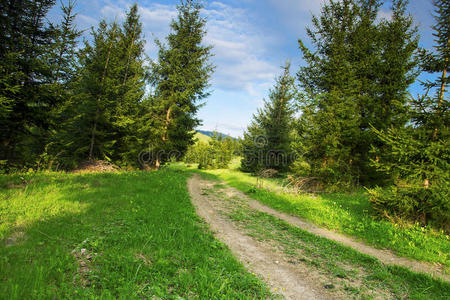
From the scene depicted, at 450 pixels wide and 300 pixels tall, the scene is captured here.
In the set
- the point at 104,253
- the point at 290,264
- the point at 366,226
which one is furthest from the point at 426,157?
the point at 104,253

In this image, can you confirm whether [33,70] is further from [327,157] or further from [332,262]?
[327,157]

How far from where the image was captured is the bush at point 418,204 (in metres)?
7.15

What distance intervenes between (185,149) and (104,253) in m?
17.5

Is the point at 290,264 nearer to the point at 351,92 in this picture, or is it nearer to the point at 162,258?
the point at 162,258

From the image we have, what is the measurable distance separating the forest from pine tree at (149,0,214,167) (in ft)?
0.47

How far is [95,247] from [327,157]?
15.4 meters

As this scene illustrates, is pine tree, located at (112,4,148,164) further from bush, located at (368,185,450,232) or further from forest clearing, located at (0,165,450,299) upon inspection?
bush, located at (368,185,450,232)

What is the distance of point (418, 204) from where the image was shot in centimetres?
768

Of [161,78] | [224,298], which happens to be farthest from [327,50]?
[224,298]

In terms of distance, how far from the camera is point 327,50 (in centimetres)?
1630

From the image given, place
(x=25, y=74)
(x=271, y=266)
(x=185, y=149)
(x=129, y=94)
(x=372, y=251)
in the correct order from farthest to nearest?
(x=185, y=149) → (x=129, y=94) → (x=25, y=74) → (x=372, y=251) → (x=271, y=266)

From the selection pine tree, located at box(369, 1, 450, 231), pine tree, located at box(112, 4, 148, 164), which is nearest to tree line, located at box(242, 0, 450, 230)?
pine tree, located at box(369, 1, 450, 231)

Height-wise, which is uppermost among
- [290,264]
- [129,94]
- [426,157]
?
[129,94]

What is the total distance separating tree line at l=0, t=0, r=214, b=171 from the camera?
980 cm
